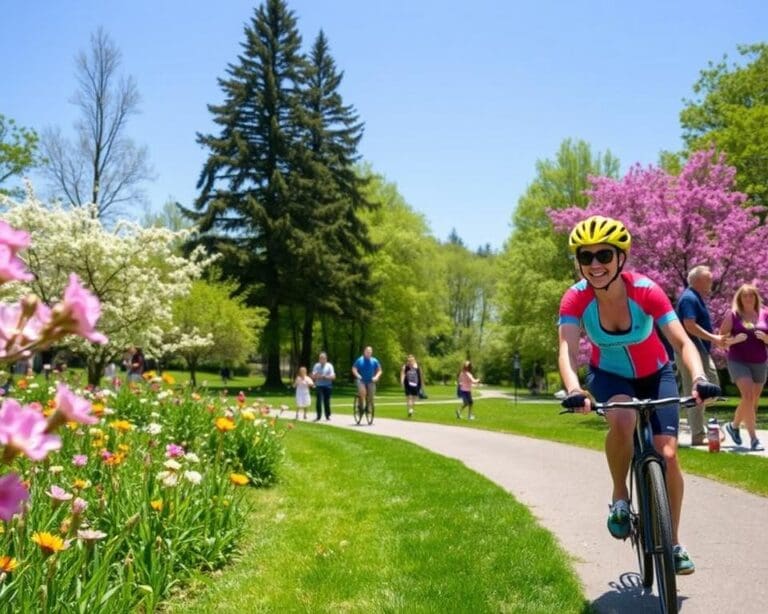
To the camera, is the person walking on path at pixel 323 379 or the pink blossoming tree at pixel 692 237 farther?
the person walking on path at pixel 323 379

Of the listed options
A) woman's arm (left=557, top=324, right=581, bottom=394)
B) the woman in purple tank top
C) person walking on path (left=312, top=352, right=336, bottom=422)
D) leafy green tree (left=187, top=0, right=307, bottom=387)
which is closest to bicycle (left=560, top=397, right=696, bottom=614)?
woman's arm (left=557, top=324, right=581, bottom=394)

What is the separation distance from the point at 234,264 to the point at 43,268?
58.9ft

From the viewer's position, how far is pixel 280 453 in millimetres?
8742

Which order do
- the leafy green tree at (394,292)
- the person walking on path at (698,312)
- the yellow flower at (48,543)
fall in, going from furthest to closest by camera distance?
the leafy green tree at (394,292) < the person walking on path at (698,312) < the yellow flower at (48,543)

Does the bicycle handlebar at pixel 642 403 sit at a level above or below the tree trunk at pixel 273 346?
below

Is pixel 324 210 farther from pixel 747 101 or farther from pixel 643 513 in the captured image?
pixel 643 513

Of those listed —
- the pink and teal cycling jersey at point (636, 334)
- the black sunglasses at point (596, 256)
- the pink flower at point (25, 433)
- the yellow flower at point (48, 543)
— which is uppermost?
the black sunglasses at point (596, 256)

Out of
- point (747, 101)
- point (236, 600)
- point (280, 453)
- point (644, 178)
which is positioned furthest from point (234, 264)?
point (236, 600)

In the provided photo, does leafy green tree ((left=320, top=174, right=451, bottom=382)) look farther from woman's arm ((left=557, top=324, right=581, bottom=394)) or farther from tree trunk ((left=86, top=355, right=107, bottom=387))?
woman's arm ((left=557, top=324, right=581, bottom=394))

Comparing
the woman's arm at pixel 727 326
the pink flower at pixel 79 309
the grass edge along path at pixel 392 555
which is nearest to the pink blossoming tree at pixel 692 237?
the woman's arm at pixel 727 326

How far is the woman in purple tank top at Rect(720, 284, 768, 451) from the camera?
920 cm

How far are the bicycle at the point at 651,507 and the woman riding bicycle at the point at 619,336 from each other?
0.34 feet

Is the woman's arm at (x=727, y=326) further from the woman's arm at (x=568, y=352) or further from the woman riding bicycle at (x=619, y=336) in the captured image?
the woman's arm at (x=568, y=352)

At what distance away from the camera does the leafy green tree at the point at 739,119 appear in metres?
28.7
